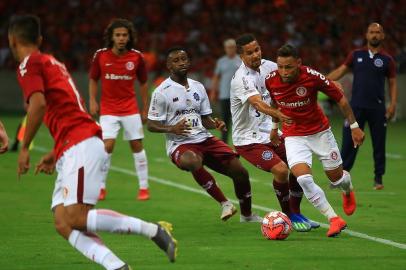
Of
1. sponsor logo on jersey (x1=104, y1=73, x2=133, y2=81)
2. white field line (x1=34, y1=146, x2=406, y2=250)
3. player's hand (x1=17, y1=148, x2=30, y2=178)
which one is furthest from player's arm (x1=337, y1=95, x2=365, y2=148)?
sponsor logo on jersey (x1=104, y1=73, x2=133, y2=81)

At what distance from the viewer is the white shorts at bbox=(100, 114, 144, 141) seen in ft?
47.9

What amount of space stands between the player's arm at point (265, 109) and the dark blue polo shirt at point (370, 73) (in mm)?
4355

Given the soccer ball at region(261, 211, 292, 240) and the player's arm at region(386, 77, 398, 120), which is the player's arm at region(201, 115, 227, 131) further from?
the player's arm at region(386, 77, 398, 120)

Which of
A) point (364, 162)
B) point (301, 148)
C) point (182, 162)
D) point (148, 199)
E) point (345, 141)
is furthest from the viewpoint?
point (364, 162)

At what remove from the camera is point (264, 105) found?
11.4 meters

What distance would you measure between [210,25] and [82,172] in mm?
28100

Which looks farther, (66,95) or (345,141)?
(345,141)

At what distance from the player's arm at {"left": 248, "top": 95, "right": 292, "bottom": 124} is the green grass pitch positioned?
3.96ft

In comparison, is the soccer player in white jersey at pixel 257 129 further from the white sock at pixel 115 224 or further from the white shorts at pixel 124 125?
the white sock at pixel 115 224

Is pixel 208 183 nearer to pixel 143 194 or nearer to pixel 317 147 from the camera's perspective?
pixel 317 147

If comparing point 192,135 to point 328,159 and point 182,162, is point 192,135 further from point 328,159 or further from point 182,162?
point 328,159

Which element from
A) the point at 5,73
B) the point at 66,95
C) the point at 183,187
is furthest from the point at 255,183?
the point at 5,73

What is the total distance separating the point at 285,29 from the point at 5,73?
9.32m

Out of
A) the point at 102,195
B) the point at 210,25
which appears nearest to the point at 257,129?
the point at 102,195
